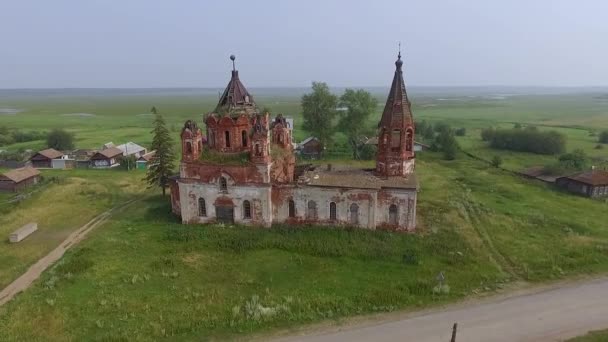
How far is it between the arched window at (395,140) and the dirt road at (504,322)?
1180 cm

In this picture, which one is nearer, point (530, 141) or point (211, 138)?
point (211, 138)

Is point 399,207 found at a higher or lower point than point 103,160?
higher

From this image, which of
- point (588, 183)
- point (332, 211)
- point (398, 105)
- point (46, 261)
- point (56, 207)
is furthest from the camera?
point (588, 183)

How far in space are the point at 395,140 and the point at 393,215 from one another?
514 cm

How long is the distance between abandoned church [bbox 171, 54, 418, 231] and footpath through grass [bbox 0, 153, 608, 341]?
125 cm

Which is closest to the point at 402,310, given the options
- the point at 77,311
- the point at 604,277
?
the point at 604,277

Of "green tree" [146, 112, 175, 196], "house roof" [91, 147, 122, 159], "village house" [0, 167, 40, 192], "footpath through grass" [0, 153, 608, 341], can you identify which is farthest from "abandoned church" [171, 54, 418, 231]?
"house roof" [91, 147, 122, 159]

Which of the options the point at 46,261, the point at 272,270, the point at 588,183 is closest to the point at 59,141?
the point at 46,261

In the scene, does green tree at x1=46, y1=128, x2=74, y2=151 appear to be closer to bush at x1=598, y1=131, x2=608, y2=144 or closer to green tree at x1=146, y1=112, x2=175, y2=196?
green tree at x1=146, y1=112, x2=175, y2=196

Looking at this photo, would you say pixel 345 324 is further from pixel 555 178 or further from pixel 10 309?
pixel 555 178

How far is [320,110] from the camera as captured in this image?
2121 inches

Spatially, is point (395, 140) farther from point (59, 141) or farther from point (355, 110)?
point (59, 141)

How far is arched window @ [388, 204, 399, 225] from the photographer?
86.6 ft

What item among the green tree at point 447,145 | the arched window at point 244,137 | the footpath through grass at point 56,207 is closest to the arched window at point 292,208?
the arched window at point 244,137
